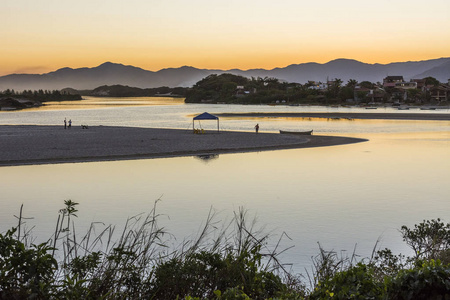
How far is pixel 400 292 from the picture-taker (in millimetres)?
4660

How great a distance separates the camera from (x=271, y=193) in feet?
70.0

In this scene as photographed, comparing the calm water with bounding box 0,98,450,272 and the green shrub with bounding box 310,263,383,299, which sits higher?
the green shrub with bounding box 310,263,383,299

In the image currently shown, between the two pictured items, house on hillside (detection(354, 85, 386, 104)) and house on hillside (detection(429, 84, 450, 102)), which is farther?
house on hillside (detection(354, 85, 386, 104))

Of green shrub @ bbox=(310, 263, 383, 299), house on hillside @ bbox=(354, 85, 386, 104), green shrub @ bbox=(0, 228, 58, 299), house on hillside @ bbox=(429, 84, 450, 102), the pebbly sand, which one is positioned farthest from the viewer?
house on hillside @ bbox=(354, 85, 386, 104)

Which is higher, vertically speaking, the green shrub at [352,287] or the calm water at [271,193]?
the green shrub at [352,287]

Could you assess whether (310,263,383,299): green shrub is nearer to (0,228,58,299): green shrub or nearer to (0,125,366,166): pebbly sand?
(0,228,58,299): green shrub

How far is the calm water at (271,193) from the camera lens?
15.3 m

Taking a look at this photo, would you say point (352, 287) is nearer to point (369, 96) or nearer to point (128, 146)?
point (128, 146)

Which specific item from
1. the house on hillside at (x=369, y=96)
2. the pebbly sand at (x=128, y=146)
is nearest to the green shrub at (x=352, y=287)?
the pebbly sand at (x=128, y=146)

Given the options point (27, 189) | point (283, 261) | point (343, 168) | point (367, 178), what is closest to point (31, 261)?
point (283, 261)

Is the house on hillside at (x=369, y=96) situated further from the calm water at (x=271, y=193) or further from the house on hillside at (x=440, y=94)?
the calm water at (x=271, y=193)

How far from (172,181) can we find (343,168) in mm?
9818

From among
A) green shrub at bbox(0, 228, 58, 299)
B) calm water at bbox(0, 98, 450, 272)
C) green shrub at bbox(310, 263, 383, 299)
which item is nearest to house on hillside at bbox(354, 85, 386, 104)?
calm water at bbox(0, 98, 450, 272)

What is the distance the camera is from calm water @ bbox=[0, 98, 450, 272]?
15.3m
